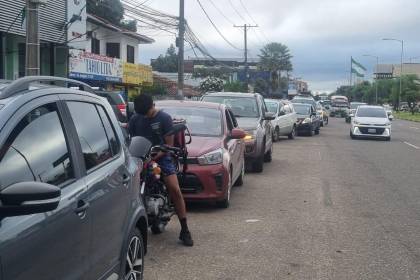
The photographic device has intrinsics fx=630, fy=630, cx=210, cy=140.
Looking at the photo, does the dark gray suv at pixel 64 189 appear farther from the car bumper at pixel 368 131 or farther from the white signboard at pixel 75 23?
the car bumper at pixel 368 131

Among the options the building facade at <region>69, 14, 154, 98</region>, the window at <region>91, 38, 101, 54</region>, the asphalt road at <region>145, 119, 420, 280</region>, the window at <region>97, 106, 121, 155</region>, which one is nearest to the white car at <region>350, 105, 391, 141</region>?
the building facade at <region>69, 14, 154, 98</region>

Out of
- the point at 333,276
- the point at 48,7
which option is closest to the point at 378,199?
the point at 333,276

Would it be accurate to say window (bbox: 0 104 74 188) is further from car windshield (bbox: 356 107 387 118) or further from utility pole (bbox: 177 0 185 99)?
car windshield (bbox: 356 107 387 118)

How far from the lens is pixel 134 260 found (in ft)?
17.0

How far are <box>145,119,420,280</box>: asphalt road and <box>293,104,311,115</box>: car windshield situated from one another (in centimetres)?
1581

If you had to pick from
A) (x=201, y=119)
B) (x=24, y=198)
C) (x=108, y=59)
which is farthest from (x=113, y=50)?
(x=24, y=198)

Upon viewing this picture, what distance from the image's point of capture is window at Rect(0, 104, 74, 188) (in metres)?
3.25

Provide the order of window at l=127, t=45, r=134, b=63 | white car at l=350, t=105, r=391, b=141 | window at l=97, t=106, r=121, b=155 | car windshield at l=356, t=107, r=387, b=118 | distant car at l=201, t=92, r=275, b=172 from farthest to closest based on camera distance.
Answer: window at l=127, t=45, r=134, b=63
car windshield at l=356, t=107, r=387, b=118
white car at l=350, t=105, r=391, b=141
distant car at l=201, t=92, r=275, b=172
window at l=97, t=106, r=121, b=155

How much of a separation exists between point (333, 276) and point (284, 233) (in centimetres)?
187

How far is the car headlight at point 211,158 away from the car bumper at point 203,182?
0.07 meters

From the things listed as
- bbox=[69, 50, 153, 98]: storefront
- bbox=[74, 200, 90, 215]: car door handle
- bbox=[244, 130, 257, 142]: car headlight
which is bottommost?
bbox=[244, 130, 257, 142]: car headlight

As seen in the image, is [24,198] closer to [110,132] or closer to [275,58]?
[110,132]

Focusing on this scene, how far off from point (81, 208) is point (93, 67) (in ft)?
83.9

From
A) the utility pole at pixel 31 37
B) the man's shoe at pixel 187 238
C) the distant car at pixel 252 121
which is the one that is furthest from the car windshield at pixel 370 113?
the man's shoe at pixel 187 238
